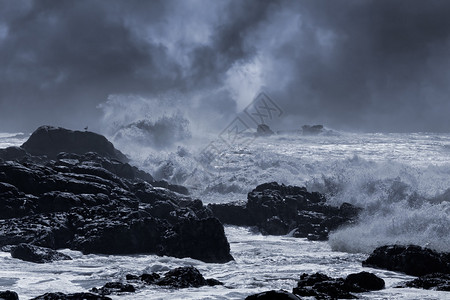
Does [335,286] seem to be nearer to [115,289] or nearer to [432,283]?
[432,283]

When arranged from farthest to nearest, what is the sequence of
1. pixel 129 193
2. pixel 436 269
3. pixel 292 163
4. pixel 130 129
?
1. pixel 130 129
2. pixel 292 163
3. pixel 129 193
4. pixel 436 269

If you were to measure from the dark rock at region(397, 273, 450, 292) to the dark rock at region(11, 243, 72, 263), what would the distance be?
21001mm

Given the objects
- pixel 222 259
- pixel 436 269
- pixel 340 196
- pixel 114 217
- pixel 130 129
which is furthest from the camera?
pixel 130 129

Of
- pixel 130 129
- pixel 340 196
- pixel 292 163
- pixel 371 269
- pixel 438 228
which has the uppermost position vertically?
pixel 130 129

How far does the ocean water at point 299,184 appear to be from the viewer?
30750 millimetres

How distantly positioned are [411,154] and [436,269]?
93888 millimetres

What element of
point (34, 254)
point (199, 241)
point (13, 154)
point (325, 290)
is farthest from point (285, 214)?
point (13, 154)

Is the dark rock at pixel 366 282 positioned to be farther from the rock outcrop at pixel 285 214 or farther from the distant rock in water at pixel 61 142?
the distant rock in water at pixel 61 142

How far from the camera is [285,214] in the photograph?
199 feet

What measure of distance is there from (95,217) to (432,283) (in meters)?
25.4

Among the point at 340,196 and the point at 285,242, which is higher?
the point at 340,196

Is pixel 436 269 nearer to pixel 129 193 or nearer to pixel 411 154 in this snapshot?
pixel 129 193

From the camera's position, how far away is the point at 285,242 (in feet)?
166

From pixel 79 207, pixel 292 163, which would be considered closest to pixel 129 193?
pixel 79 207
